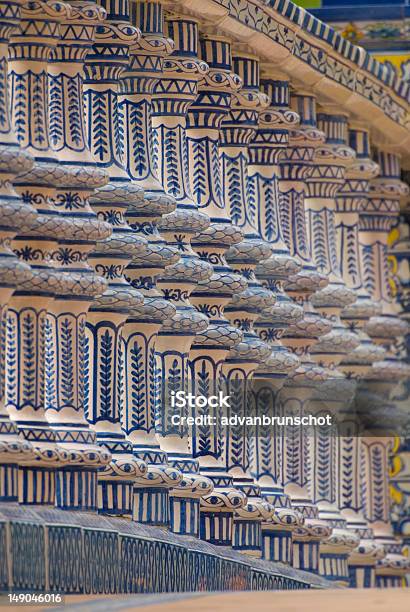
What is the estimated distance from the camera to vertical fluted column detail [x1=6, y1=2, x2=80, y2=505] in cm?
1121

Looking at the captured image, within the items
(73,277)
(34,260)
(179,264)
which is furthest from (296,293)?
(34,260)

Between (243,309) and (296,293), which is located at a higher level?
(296,293)

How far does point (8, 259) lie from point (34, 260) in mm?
512

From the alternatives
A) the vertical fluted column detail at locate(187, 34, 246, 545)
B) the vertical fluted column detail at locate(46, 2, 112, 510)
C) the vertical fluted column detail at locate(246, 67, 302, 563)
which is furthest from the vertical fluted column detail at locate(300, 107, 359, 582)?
the vertical fluted column detail at locate(46, 2, 112, 510)

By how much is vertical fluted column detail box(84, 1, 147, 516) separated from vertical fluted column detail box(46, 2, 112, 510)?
294 millimetres

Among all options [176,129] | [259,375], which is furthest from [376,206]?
[176,129]

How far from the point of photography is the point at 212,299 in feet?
44.3

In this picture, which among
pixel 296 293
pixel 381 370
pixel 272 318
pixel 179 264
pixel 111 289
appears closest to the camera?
pixel 111 289

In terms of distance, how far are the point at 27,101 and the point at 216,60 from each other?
2489 millimetres

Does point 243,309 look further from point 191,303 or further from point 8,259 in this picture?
point 8,259

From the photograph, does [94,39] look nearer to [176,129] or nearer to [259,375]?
[176,129]

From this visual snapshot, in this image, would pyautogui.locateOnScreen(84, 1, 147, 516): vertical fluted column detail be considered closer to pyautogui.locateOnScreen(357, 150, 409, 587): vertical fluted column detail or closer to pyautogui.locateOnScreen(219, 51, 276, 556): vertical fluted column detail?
pyautogui.locateOnScreen(219, 51, 276, 556): vertical fluted column detail

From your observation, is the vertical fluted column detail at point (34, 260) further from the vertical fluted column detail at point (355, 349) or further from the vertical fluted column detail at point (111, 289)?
the vertical fluted column detail at point (355, 349)

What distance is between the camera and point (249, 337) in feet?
46.1
